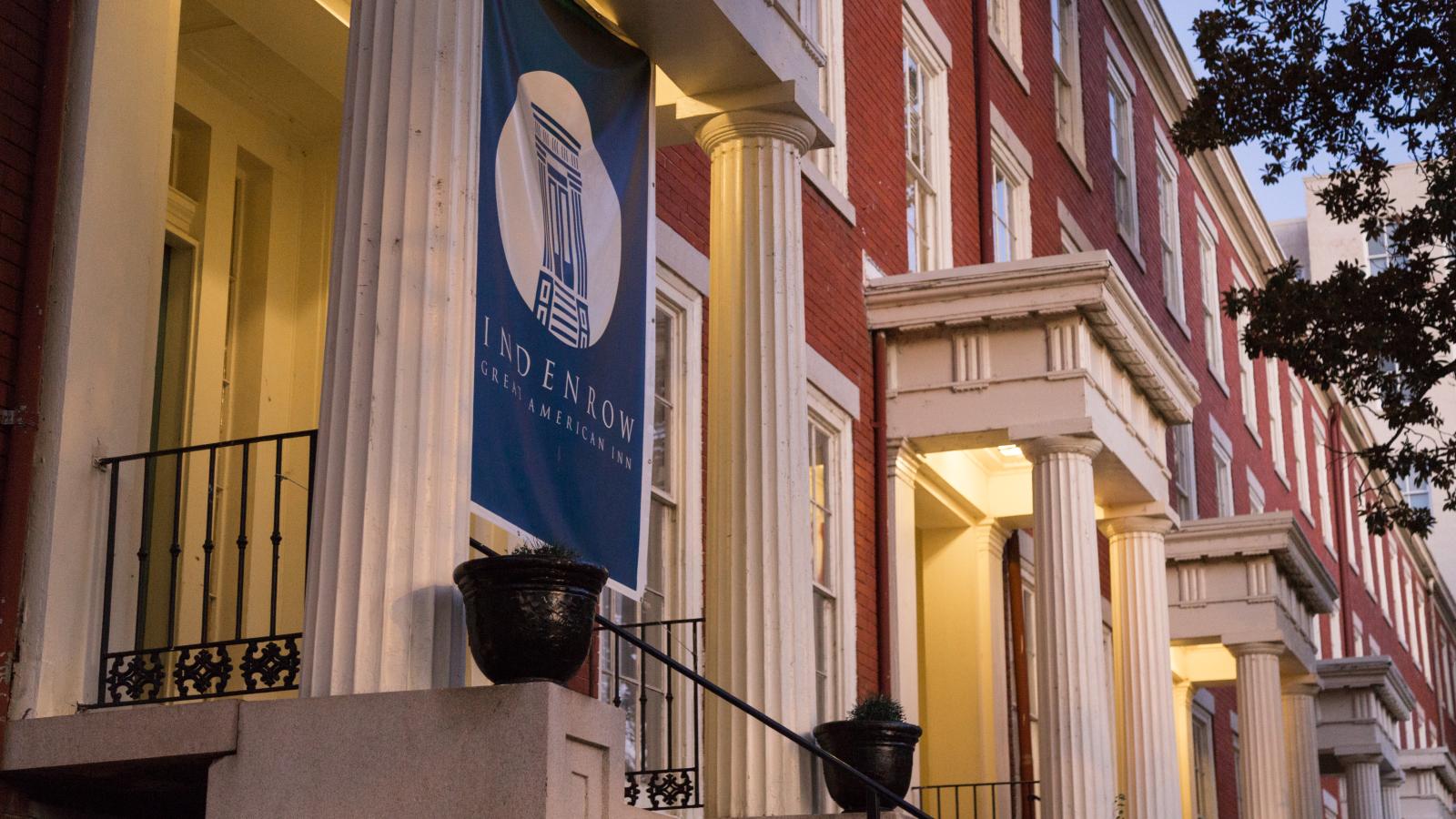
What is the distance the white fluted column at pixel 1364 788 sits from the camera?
27312 millimetres

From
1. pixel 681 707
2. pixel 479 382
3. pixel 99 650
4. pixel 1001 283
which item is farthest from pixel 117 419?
pixel 1001 283

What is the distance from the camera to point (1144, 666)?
55.0ft

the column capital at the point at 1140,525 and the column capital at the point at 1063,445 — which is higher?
the column capital at the point at 1063,445

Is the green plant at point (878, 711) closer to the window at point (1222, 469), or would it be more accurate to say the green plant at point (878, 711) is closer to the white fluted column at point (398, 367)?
the white fluted column at point (398, 367)

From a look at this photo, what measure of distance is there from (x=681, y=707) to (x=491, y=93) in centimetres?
476

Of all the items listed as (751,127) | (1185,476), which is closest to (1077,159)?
(1185,476)

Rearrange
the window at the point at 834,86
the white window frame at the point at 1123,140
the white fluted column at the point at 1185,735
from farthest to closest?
the white window frame at the point at 1123,140 < the white fluted column at the point at 1185,735 < the window at the point at 834,86

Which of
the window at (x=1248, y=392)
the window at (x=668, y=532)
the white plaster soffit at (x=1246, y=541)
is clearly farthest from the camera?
the window at (x=1248, y=392)

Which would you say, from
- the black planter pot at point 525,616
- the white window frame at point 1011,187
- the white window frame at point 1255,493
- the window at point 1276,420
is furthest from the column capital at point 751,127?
the window at point 1276,420

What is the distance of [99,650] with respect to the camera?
24.7 feet

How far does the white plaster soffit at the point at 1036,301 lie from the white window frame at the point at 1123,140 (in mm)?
10038

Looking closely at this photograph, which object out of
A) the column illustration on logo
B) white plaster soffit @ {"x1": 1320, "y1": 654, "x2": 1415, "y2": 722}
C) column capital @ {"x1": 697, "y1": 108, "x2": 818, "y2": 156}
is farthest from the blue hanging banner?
white plaster soffit @ {"x1": 1320, "y1": 654, "x2": 1415, "y2": 722}

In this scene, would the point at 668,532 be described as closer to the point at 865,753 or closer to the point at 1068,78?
the point at 865,753

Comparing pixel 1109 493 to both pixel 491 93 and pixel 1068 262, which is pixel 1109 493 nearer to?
pixel 1068 262
